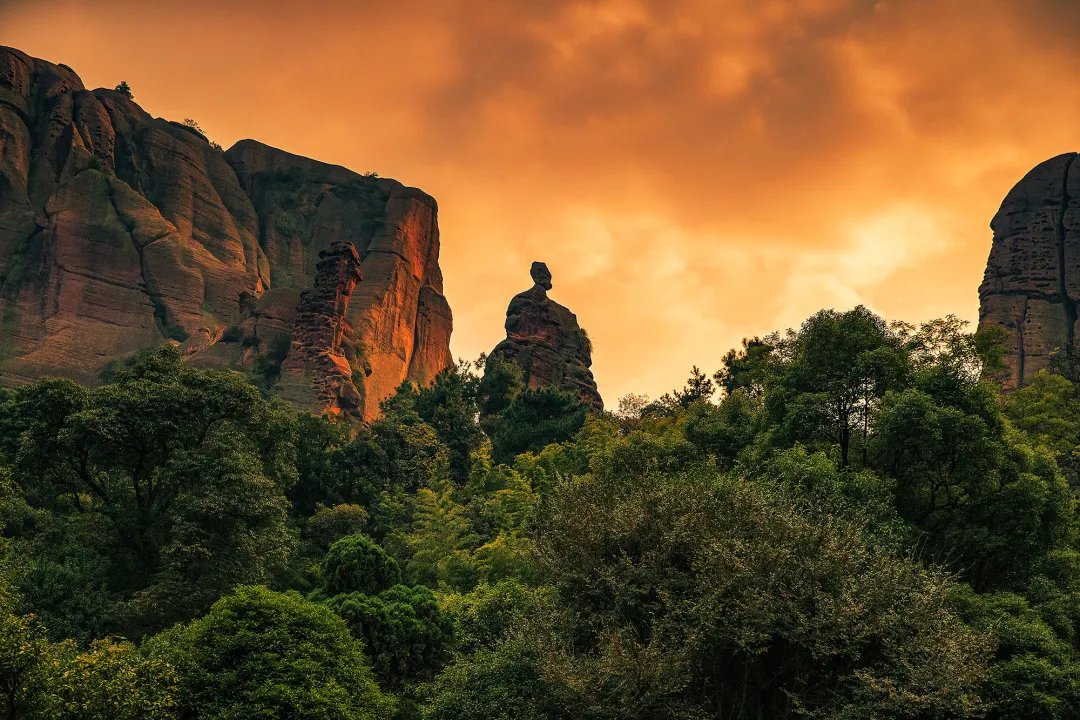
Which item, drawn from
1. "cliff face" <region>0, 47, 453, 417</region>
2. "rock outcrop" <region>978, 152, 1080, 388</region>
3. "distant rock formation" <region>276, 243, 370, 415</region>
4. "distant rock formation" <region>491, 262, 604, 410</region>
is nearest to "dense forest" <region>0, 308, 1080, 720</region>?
"distant rock formation" <region>276, 243, 370, 415</region>

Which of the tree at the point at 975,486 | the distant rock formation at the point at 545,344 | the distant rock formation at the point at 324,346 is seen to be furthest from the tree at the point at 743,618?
the distant rock formation at the point at 545,344

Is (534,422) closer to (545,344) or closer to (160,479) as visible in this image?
(545,344)

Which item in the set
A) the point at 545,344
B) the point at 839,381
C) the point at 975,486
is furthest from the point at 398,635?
the point at 545,344

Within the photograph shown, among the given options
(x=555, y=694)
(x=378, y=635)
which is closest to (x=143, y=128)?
(x=378, y=635)

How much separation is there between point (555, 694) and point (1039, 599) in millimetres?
11223

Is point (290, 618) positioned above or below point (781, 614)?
below

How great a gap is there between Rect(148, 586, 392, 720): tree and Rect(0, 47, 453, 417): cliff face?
40812 millimetres

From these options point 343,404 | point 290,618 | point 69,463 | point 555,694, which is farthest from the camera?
point 343,404

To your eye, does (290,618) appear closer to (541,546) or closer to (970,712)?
(541,546)

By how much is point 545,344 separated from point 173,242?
29847 millimetres

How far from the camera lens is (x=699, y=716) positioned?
14.3m

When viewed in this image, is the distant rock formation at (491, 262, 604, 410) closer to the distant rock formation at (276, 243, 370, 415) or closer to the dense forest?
the distant rock formation at (276, 243, 370, 415)

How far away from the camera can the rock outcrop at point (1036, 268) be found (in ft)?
185

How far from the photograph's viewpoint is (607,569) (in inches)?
649
